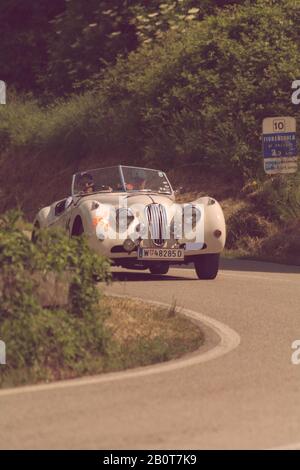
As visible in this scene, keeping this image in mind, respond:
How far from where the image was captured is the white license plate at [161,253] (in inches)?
748

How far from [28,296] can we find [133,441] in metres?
3.06

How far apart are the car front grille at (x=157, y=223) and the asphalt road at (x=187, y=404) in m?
5.18

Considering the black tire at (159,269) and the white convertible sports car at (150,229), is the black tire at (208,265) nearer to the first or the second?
the white convertible sports car at (150,229)

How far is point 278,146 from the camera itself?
1048 inches

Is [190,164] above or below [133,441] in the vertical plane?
above

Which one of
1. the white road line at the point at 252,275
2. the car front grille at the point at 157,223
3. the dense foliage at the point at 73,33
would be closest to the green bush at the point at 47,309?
the car front grille at the point at 157,223

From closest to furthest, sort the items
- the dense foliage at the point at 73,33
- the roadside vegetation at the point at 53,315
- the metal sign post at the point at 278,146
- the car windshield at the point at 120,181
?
the roadside vegetation at the point at 53,315, the car windshield at the point at 120,181, the metal sign post at the point at 278,146, the dense foliage at the point at 73,33

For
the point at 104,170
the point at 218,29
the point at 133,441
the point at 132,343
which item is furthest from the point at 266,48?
the point at 133,441

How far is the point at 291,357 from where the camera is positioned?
11.7m

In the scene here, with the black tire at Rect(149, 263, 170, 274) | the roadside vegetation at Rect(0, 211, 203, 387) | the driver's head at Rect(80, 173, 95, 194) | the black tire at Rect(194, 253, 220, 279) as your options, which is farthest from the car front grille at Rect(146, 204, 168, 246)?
the roadside vegetation at Rect(0, 211, 203, 387)

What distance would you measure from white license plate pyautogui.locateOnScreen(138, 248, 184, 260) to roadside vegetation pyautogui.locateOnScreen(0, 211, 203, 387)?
6.75 metres

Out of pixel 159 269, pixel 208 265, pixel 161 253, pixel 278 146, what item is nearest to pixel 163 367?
pixel 161 253
